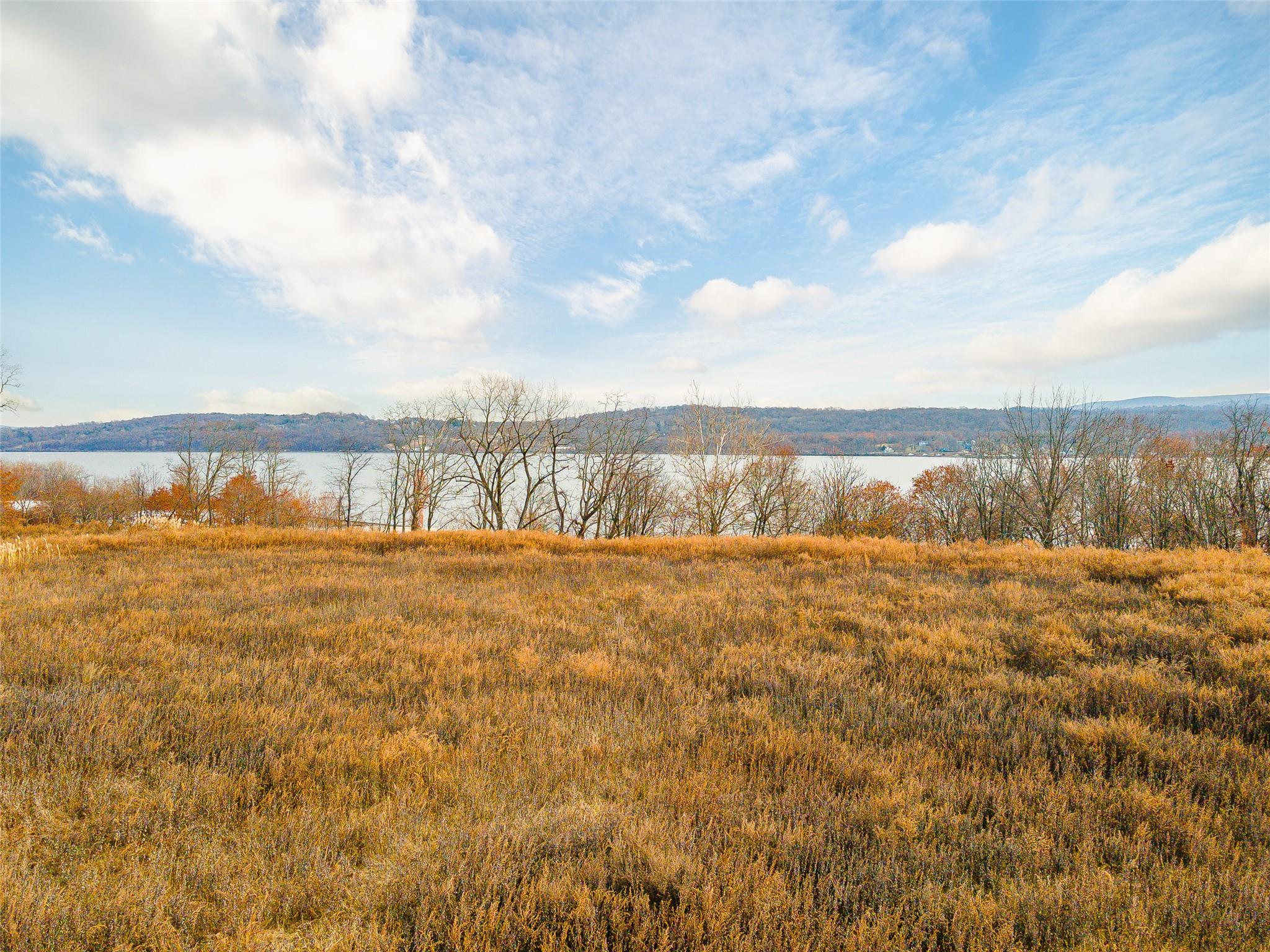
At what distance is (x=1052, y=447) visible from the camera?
1448 inches

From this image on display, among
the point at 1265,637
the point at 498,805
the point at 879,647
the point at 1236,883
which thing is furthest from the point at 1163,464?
the point at 498,805

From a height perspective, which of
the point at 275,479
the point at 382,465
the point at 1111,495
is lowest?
the point at 275,479

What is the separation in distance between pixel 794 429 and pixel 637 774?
103422 mm

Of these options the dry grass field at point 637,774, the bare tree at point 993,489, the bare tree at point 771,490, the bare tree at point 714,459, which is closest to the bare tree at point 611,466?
the bare tree at point 714,459

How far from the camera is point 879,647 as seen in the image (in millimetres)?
7066

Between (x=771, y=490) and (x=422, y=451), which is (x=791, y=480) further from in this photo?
(x=422, y=451)

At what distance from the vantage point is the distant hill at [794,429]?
68062 mm

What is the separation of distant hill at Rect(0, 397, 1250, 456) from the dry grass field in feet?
118

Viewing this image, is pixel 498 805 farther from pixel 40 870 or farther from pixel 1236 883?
pixel 1236 883

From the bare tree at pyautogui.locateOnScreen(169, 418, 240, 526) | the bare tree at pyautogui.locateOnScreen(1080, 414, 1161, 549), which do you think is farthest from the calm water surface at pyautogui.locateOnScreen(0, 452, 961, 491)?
the bare tree at pyautogui.locateOnScreen(1080, 414, 1161, 549)

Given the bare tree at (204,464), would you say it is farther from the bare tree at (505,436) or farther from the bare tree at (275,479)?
the bare tree at (505,436)

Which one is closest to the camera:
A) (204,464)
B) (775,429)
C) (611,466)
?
(611,466)

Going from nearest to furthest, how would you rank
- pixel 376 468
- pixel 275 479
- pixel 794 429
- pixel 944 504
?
pixel 944 504
pixel 376 468
pixel 275 479
pixel 794 429

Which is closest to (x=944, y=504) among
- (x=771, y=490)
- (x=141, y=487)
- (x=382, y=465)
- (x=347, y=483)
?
(x=771, y=490)
